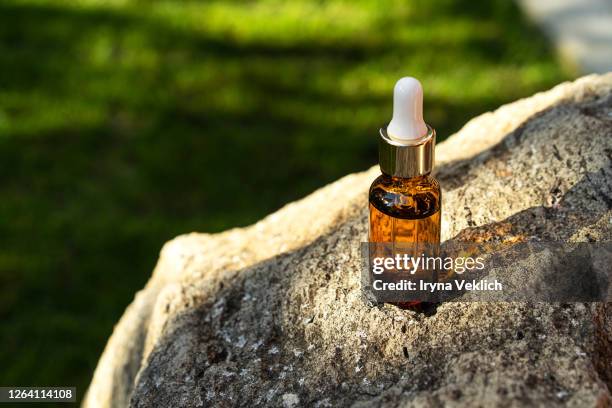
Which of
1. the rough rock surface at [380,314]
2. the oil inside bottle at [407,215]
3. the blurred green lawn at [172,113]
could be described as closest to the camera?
the rough rock surface at [380,314]

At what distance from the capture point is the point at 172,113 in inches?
164

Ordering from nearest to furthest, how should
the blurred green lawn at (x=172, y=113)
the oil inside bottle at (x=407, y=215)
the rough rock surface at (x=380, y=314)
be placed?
the rough rock surface at (x=380, y=314), the oil inside bottle at (x=407, y=215), the blurred green lawn at (x=172, y=113)

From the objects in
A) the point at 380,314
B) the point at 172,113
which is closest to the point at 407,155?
the point at 380,314

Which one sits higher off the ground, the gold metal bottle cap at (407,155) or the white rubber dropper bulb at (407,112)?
the white rubber dropper bulb at (407,112)

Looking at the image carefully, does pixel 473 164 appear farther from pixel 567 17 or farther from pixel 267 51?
pixel 567 17

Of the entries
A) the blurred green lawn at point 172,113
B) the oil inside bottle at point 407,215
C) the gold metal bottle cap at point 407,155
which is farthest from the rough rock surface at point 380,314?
the blurred green lawn at point 172,113

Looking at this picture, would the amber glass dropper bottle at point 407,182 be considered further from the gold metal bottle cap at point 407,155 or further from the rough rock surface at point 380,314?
the rough rock surface at point 380,314

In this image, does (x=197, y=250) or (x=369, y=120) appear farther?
(x=369, y=120)

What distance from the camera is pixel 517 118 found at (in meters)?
2.19

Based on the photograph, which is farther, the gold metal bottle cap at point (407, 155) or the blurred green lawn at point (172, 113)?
the blurred green lawn at point (172, 113)

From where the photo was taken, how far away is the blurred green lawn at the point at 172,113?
137 inches

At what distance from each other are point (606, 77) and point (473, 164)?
476 mm

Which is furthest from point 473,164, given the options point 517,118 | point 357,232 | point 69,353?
point 69,353

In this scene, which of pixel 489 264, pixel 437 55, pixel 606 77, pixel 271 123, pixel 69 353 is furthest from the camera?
pixel 437 55
